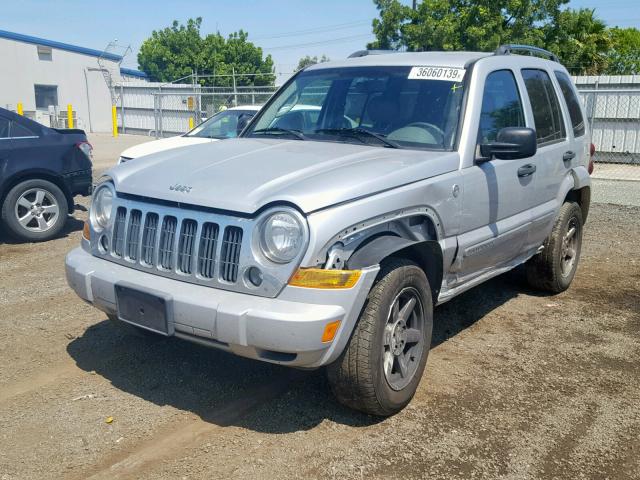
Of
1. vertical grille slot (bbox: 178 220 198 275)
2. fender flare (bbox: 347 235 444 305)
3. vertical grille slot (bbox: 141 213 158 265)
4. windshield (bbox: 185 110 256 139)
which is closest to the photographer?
fender flare (bbox: 347 235 444 305)

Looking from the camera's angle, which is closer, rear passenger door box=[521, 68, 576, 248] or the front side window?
rear passenger door box=[521, 68, 576, 248]

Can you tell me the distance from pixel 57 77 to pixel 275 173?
35670 mm

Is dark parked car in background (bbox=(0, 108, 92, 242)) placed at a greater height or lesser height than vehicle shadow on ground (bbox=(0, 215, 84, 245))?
greater

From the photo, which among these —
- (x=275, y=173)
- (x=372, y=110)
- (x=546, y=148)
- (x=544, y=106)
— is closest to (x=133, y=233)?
(x=275, y=173)

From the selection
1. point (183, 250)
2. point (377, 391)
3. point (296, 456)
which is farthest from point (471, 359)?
point (183, 250)

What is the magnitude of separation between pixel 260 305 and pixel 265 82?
60.2m

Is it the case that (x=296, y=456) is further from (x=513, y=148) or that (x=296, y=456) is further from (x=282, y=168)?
(x=513, y=148)

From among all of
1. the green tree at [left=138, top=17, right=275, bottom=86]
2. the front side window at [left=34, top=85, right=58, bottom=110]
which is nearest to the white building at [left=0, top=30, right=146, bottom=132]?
A: the front side window at [left=34, top=85, right=58, bottom=110]

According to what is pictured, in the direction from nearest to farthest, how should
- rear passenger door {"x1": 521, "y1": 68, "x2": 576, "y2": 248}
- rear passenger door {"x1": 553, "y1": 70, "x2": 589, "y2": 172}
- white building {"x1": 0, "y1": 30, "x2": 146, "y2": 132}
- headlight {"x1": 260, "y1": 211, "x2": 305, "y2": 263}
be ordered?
headlight {"x1": 260, "y1": 211, "x2": 305, "y2": 263} → rear passenger door {"x1": 521, "y1": 68, "x2": 576, "y2": 248} → rear passenger door {"x1": 553, "y1": 70, "x2": 589, "y2": 172} → white building {"x1": 0, "y1": 30, "x2": 146, "y2": 132}

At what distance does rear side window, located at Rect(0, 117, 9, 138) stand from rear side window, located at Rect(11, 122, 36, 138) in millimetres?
58

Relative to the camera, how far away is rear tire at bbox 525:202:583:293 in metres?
5.78

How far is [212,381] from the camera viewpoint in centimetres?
414

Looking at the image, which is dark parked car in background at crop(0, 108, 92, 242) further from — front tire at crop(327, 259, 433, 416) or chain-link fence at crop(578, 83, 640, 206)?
chain-link fence at crop(578, 83, 640, 206)

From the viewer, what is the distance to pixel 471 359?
15.1 feet
